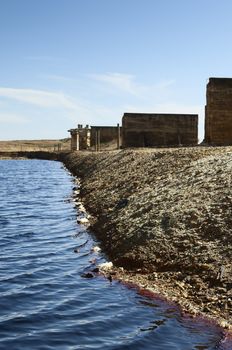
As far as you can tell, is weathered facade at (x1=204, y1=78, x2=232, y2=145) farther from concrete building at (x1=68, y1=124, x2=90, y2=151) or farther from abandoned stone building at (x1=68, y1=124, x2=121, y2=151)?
concrete building at (x1=68, y1=124, x2=90, y2=151)

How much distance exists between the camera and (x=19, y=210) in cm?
2069

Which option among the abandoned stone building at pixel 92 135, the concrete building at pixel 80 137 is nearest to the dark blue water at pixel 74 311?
the concrete building at pixel 80 137

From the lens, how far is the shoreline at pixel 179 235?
8602 millimetres

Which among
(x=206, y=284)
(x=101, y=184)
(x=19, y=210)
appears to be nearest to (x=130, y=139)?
Answer: (x=101, y=184)

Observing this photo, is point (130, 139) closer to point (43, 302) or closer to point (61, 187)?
point (61, 187)

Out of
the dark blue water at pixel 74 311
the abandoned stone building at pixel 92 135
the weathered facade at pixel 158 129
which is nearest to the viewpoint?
the dark blue water at pixel 74 311

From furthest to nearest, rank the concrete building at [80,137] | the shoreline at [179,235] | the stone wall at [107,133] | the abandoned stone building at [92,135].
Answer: the stone wall at [107,133]
the abandoned stone building at [92,135]
the concrete building at [80,137]
the shoreline at [179,235]

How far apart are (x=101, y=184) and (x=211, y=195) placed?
11738mm

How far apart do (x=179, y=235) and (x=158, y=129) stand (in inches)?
1209

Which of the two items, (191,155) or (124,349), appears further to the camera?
(191,155)

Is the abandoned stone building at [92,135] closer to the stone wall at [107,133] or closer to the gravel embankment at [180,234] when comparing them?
the stone wall at [107,133]

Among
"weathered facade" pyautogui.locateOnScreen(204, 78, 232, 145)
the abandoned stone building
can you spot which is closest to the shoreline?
"weathered facade" pyautogui.locateOnScreen(204, 78, 232, 145)

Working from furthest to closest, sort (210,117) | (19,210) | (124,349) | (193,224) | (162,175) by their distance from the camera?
(210,117) → (19,210) → (162,175) → (193,224) → (124,349)

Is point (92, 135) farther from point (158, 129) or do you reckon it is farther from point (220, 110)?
point (220, 110)
